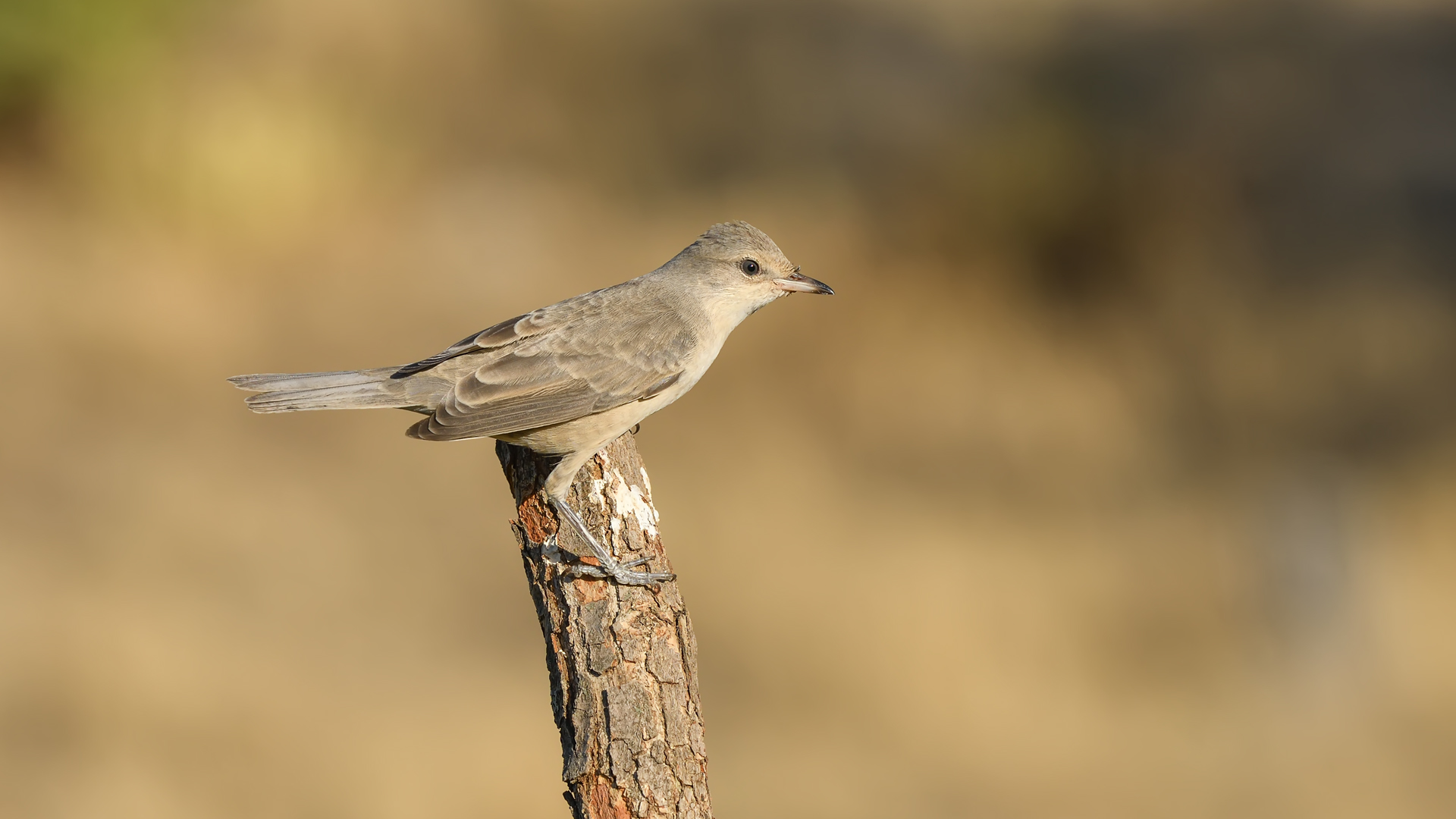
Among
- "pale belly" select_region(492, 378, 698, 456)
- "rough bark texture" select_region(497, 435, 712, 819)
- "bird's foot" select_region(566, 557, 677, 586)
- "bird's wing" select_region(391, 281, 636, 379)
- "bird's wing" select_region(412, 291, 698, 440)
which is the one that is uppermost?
"bird's wing" select_region(391, 281, 636, 379)

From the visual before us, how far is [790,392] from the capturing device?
47.9ft

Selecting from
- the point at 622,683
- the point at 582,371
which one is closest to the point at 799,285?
the point at 582,371

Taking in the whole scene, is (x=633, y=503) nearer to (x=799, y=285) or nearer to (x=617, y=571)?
(x=617, y=571)

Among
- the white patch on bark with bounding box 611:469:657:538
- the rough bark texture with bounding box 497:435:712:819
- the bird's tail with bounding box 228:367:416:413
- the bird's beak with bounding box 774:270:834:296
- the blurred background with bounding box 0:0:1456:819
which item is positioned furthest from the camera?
the blurred background with bounding box 0:0:1456:819

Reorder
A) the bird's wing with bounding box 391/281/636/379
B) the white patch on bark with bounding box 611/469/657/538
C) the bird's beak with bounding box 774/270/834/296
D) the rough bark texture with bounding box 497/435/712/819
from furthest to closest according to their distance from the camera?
the bird's beak with bounding box 774/270/834/296, the bird's wing with bounding box 391/281/636/379, the white patch on bark with bounding box 611/469/657/538, the rough bark texture with bounding box 497/435/712/819

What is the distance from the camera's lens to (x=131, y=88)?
47.8 feet

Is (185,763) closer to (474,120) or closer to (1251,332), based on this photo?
(474,120)

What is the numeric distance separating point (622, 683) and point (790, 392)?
34.5 ft

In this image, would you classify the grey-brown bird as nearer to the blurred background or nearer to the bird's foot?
the bird's foot

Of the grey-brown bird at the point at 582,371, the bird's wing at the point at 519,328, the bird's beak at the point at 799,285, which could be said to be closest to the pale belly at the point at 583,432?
the grey-brown bird at the point at 582,371

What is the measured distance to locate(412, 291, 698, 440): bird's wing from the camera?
186 inches

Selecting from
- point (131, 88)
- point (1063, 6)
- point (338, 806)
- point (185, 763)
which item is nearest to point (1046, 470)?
point (1063, 6)

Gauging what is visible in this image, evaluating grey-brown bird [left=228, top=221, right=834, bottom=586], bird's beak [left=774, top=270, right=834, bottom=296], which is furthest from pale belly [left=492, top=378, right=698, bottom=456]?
bird's beak [left=774, top=270, right=834, bottom=296]

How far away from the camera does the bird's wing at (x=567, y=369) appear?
4.73 metres
